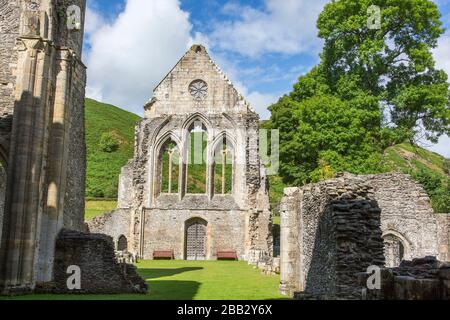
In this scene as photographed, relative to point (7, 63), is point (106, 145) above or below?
above

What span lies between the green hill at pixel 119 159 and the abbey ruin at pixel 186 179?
10.6 m

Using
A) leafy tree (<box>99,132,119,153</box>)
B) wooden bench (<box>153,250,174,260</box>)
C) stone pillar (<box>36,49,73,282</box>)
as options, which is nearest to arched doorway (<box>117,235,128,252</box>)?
wooden bench (<box>153,250,174,260</box>)

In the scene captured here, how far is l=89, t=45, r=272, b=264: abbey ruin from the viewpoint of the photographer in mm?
29692

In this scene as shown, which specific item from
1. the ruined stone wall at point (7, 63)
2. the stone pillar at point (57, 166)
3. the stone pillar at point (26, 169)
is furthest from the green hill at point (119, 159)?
the ruined stone wall at point (7, 63)

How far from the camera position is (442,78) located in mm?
24250

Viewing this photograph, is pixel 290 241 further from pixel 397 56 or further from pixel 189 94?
pixel 189 94

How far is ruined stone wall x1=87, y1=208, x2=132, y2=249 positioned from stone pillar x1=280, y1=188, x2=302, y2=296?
18.4 meters

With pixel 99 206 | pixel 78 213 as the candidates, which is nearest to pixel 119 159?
pixel 99 206

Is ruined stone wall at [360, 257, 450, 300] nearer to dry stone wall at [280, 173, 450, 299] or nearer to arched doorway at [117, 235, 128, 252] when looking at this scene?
dry stone wall at [280, 173, 450, 299]

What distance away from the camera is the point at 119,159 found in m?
55.3

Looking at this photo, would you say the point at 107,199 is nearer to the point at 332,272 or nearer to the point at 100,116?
the point at 100,116

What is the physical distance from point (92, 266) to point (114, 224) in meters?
18.4

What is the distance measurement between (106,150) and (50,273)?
4579 centimetres
